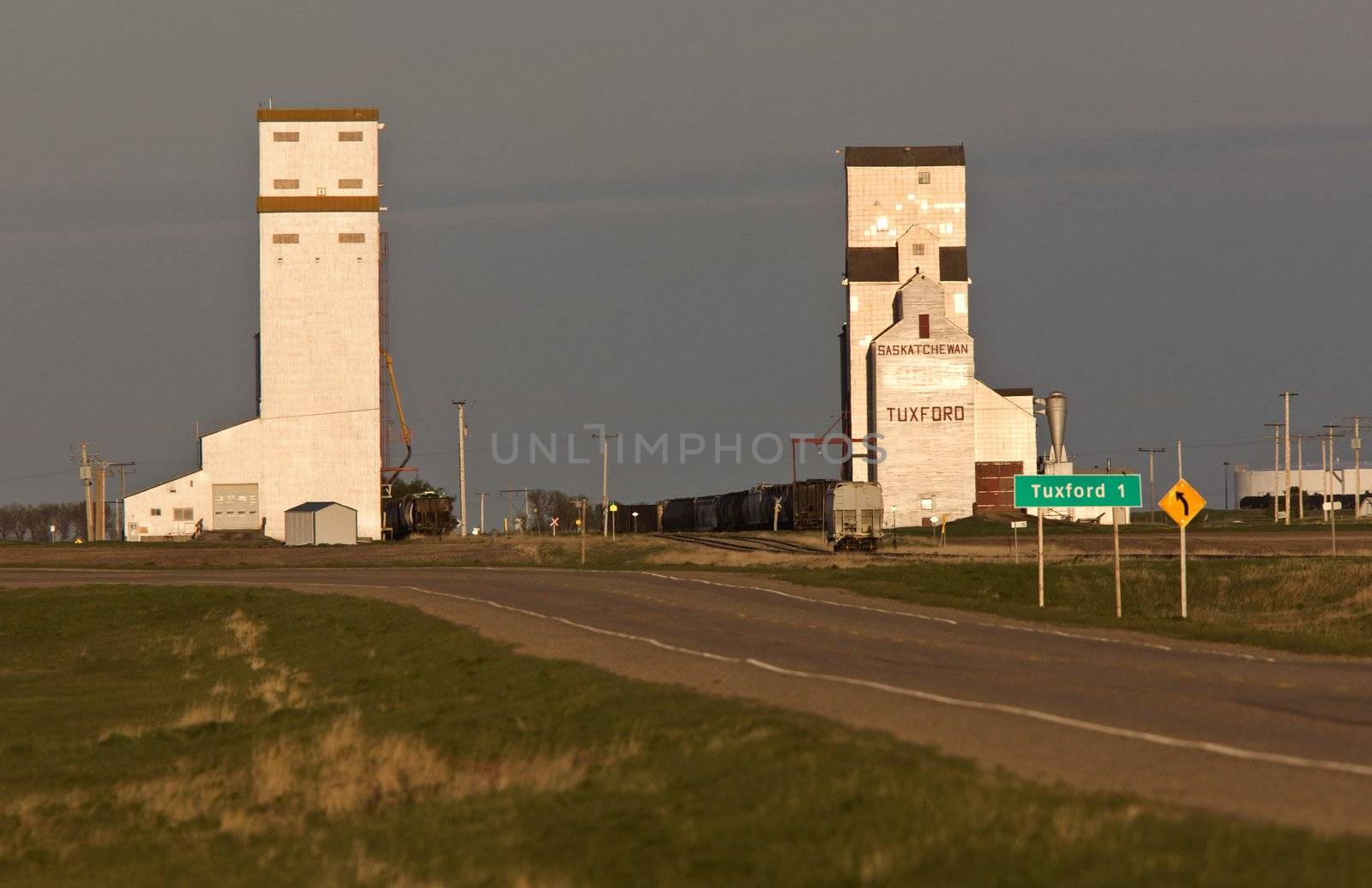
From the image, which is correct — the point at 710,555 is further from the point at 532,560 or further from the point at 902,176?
the point at 902,176

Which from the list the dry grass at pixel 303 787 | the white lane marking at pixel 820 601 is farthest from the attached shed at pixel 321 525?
the dry grass at pixel 303 787

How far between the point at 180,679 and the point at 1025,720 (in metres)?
24.9

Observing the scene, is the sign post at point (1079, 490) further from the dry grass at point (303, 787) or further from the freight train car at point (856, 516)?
the freight train car at point (856, 516)

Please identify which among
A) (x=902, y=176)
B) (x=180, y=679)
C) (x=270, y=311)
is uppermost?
(x=902, y=176)

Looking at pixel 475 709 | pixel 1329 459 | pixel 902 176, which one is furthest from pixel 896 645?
pixel 1329 459

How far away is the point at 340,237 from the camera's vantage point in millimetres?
107250

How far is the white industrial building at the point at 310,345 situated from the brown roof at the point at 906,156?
126ft

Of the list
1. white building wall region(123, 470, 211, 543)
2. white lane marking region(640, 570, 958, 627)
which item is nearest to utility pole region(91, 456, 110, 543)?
white building wall region(123, 470, 211, 543)

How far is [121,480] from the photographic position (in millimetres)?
161750

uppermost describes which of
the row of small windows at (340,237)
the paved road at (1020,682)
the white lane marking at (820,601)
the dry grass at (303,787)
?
the row of small windows at (340,237)

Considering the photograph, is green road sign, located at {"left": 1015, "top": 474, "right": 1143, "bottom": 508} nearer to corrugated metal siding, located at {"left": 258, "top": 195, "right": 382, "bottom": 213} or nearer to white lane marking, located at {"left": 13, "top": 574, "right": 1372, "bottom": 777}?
white lane marking, located at {"left": 13, "top": 574, "right": 1372, "bottom": 777}

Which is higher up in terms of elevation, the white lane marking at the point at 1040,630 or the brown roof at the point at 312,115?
the brown roof at the point at 312,115

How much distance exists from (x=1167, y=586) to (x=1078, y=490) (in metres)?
18.3

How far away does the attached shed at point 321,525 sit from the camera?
101 meters
